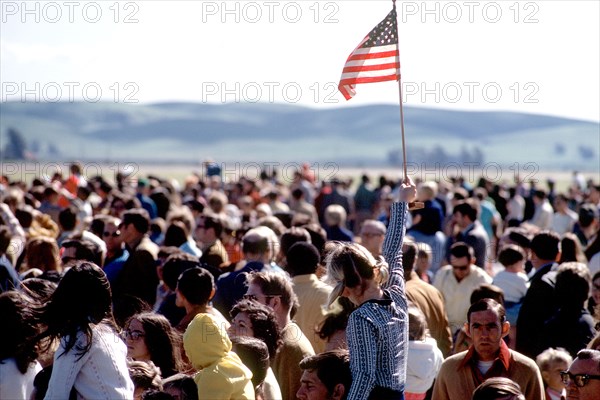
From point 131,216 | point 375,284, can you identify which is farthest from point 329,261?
point 131,216

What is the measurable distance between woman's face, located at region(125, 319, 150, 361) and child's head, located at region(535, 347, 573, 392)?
2800mm

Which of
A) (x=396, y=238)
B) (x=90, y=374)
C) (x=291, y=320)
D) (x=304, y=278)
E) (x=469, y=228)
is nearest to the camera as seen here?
(x=90, y=374)

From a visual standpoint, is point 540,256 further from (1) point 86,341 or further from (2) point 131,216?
(1) point 86,341

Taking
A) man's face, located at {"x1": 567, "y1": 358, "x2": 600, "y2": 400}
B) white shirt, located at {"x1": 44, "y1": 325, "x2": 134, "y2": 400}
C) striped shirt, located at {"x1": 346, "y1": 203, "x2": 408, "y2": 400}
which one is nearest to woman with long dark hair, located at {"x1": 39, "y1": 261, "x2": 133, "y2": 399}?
white shirt, located at {"x1": 44, "y1": 325, "x2": 134, "y2": 400}

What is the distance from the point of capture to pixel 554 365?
7039mm

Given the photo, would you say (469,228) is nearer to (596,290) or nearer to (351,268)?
(596,290)

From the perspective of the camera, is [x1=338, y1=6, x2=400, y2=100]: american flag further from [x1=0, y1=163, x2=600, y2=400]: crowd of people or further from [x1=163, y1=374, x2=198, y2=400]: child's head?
[x1=163, y1=374, x2=198, y2=400]: child's head

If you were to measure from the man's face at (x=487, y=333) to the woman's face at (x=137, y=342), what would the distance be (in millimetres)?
1854

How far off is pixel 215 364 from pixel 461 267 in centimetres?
461

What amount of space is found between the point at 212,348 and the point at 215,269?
416cm

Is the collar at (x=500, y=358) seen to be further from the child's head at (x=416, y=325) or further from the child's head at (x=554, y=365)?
the child's head at (x=554, y=365)

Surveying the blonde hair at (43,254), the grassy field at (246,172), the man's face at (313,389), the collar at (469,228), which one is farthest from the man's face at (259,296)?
the grassy field at (246,172)

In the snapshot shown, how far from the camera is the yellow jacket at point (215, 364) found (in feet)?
15.5

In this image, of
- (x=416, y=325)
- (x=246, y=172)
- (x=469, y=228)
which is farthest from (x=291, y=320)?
(x=246, y=172)
